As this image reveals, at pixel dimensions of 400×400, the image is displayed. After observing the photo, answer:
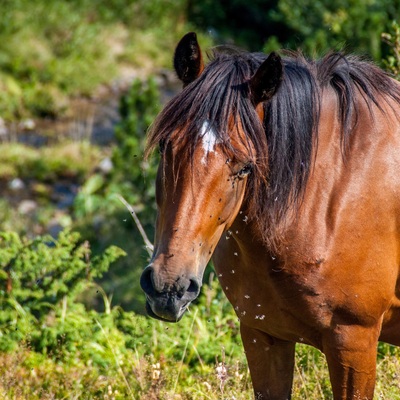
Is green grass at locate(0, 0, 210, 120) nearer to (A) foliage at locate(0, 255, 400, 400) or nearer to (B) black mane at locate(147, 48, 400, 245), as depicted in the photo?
(A) foliage at locate(0, 255, 400, 400)

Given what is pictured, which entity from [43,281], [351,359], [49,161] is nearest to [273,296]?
[351,359]

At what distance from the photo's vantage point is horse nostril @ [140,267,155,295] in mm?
2625

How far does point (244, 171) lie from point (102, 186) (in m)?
7.93

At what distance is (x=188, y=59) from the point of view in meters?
3.02

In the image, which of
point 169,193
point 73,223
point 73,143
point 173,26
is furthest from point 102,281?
point 173,26

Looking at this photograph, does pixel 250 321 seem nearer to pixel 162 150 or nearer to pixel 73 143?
pixel 162 150

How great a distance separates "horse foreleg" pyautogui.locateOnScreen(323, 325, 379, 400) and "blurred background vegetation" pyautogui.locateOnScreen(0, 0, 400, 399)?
45cm

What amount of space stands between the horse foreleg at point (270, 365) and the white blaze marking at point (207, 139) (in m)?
1.12

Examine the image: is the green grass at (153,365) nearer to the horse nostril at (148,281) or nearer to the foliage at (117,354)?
the foliage at (117,354)

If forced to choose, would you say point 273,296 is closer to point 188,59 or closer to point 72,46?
point 188,59

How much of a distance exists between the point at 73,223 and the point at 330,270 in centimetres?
753

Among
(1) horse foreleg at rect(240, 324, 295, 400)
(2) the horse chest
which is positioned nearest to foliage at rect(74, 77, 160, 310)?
(1) horse foreleg at rect(240, 324, 295, 400)

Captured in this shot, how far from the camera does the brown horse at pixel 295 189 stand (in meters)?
2.74

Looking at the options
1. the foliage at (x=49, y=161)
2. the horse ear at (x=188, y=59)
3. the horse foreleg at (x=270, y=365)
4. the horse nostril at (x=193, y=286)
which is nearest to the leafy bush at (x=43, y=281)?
the horse foreleg at (x=270, y=365)
